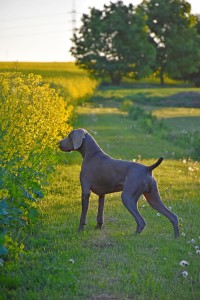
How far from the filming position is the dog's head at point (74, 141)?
8680mm

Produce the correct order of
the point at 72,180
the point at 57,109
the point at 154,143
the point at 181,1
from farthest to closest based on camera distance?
the point at 181,1 < the point at 154,143 < the point at 72,180 < the point at 57,109

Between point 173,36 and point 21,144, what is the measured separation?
73995mm

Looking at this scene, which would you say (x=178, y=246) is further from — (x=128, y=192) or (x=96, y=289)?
(x=96, y=289)

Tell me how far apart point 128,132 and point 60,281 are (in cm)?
1651

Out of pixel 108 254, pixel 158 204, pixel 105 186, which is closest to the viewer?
pixel 108 254

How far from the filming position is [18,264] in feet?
22.5

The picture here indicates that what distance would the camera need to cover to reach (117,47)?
241 ft

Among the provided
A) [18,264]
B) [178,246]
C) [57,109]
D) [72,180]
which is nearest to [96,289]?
[18,264]

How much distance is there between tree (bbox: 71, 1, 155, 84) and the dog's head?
63893 mm

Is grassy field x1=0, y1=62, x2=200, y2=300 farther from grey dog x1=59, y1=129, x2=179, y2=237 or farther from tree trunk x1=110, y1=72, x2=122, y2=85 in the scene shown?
tree trunk x1=110, y1=72, x2=122, y2=85

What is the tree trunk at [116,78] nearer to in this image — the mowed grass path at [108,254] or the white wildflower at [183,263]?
the mowed grass path at [108,254]

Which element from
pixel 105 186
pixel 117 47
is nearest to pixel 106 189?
pixel 105 186

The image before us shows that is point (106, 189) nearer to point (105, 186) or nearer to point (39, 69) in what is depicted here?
point (105, 186)

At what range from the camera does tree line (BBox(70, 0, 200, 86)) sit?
73938 mm
